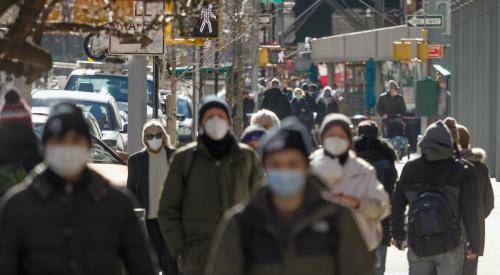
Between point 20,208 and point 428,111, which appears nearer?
point 20,208

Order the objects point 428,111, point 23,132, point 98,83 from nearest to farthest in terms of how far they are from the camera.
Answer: point 23,132, point 98,83, point 428,111

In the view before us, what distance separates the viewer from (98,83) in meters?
A: 30.0

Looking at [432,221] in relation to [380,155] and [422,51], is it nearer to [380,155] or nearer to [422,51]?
[380,155]

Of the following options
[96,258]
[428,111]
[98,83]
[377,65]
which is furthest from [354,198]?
[377,65]

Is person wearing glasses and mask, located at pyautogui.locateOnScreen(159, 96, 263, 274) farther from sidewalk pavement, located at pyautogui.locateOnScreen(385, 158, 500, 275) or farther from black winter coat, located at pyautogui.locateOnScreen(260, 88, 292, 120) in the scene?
black winter coat, located at pyautogui.locateOnScreen(260, 88, 292, 120)

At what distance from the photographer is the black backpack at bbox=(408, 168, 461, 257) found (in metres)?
10.3

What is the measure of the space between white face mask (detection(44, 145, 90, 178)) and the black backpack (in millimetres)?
4636

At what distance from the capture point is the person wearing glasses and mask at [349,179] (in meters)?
8.51

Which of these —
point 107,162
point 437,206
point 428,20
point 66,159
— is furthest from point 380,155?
point 428,20

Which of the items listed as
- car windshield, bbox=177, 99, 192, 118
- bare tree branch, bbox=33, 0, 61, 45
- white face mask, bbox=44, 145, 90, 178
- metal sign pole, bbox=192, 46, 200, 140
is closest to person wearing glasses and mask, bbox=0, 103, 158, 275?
white face mask, bbox=44, 145, 90, 178

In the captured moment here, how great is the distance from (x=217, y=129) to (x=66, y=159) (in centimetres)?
290

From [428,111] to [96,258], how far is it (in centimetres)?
2954

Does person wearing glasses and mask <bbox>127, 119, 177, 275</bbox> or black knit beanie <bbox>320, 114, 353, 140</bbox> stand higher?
black knit beanie <bbox>320, 114, 353, 140</bbox>

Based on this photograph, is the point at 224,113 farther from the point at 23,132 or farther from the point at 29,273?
the point at 29,273
